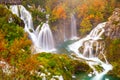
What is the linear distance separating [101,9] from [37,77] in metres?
26.7

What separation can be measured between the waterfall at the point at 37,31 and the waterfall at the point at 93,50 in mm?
3188

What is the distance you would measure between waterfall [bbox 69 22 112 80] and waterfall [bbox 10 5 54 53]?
3188mm

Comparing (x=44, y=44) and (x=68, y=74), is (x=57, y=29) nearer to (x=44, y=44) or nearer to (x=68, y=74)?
(x=44, y=44)

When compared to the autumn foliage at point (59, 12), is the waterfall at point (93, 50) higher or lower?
lower

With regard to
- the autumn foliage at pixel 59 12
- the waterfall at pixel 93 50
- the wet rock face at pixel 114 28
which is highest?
the autumn foliage at pixel 59 12

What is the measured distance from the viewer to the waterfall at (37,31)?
41.2 meters

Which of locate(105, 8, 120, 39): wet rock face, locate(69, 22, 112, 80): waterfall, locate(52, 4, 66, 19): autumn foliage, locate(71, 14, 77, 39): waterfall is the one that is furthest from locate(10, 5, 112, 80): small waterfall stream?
locate(52, 4, 66, 19): autumn foliage

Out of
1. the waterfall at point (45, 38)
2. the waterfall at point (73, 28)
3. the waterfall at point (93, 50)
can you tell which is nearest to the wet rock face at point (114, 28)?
the waterfall at point (93, 50)

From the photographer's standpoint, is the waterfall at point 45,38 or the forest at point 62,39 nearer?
the forest at point 62,39

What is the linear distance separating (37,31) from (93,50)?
935 cm

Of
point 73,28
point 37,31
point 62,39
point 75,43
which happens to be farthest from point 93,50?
point 73,28

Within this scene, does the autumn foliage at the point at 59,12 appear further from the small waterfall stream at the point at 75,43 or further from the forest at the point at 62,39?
the small waterfall stream at the point at 75,43

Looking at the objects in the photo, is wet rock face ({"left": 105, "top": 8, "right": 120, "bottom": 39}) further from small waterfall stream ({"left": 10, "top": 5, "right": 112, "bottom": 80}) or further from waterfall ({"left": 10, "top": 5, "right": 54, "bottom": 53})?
waterfall ({"left": 10, "top": 5, "right": 54, "bottom": 53})

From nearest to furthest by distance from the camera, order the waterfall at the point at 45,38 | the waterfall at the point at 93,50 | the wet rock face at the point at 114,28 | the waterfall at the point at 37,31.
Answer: the waterfall at the point at 93,50 → the wet rock face at the point at 114,28 → the waterfall at the point at 37,31 → the waterfall at the point at 45,38
